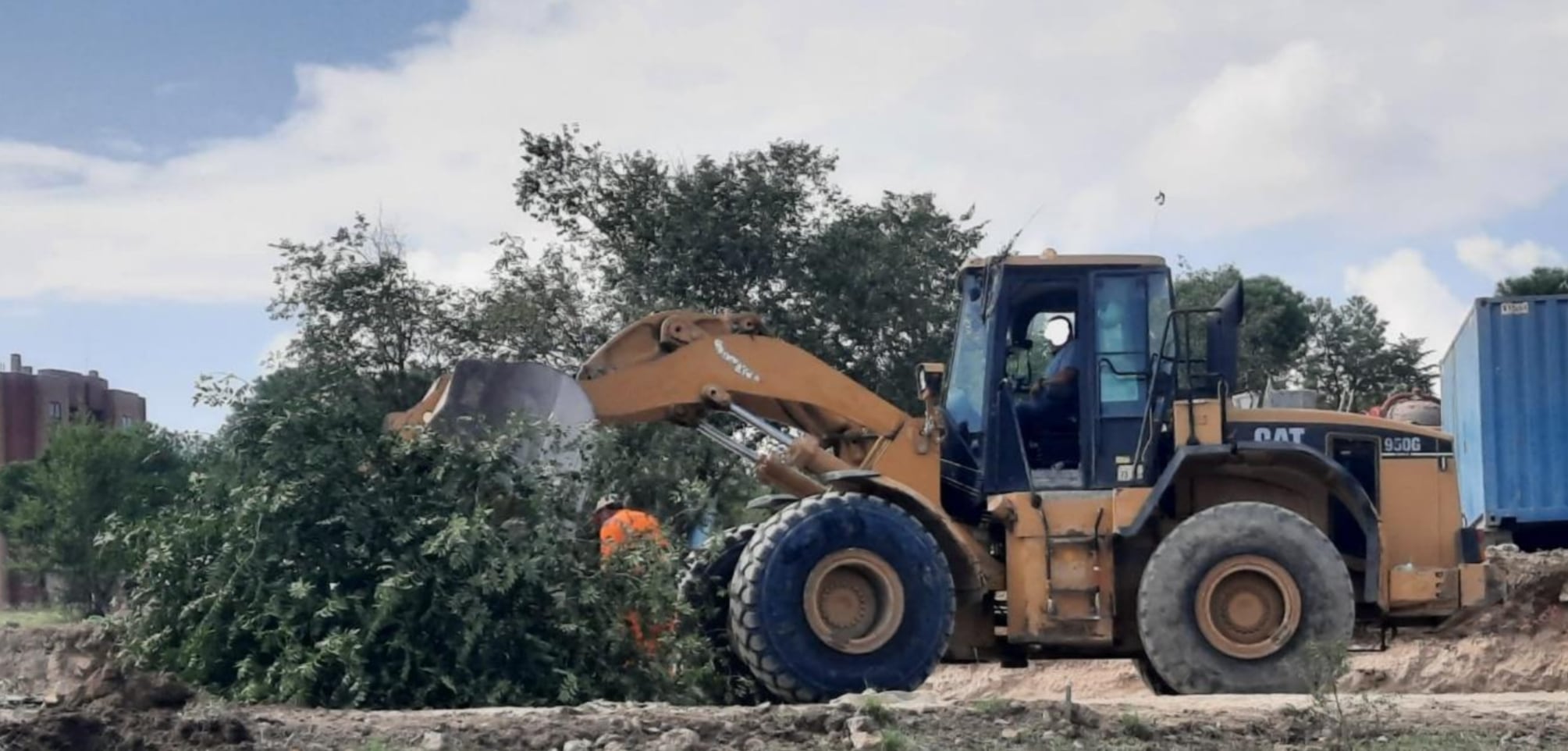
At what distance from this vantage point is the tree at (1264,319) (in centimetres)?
2897

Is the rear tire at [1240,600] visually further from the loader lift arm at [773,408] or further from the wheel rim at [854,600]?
the wheel rim at [854,600]

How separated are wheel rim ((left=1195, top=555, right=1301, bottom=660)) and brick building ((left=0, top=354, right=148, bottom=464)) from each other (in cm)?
4287

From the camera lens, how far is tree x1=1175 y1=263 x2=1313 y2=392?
1141 inches

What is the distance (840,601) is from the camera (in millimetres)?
10523

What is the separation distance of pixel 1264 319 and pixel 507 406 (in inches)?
982

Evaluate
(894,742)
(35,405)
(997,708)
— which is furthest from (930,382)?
(35,405)

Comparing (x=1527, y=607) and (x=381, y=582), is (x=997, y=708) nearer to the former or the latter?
(x=381, y=582)

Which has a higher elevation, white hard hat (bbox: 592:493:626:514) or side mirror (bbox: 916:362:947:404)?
side mirror (bbox: 916:362:947:404)

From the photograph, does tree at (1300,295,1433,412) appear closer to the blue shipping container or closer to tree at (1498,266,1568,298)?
tree at (1498,266,1568,298)

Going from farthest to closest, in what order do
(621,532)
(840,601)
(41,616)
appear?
(41,616)
(621,532)
(840,601)

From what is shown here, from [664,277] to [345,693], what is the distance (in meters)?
13.1

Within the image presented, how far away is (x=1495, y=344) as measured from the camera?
18.8 m

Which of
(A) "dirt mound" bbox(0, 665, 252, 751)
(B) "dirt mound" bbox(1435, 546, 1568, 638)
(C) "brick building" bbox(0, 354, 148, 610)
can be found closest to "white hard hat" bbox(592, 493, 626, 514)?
(A) "dirt mound" bbox(0, 665, 252, 751)

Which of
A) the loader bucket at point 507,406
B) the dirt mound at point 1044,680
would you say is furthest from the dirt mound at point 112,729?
the dirt mound at point 1044,680
